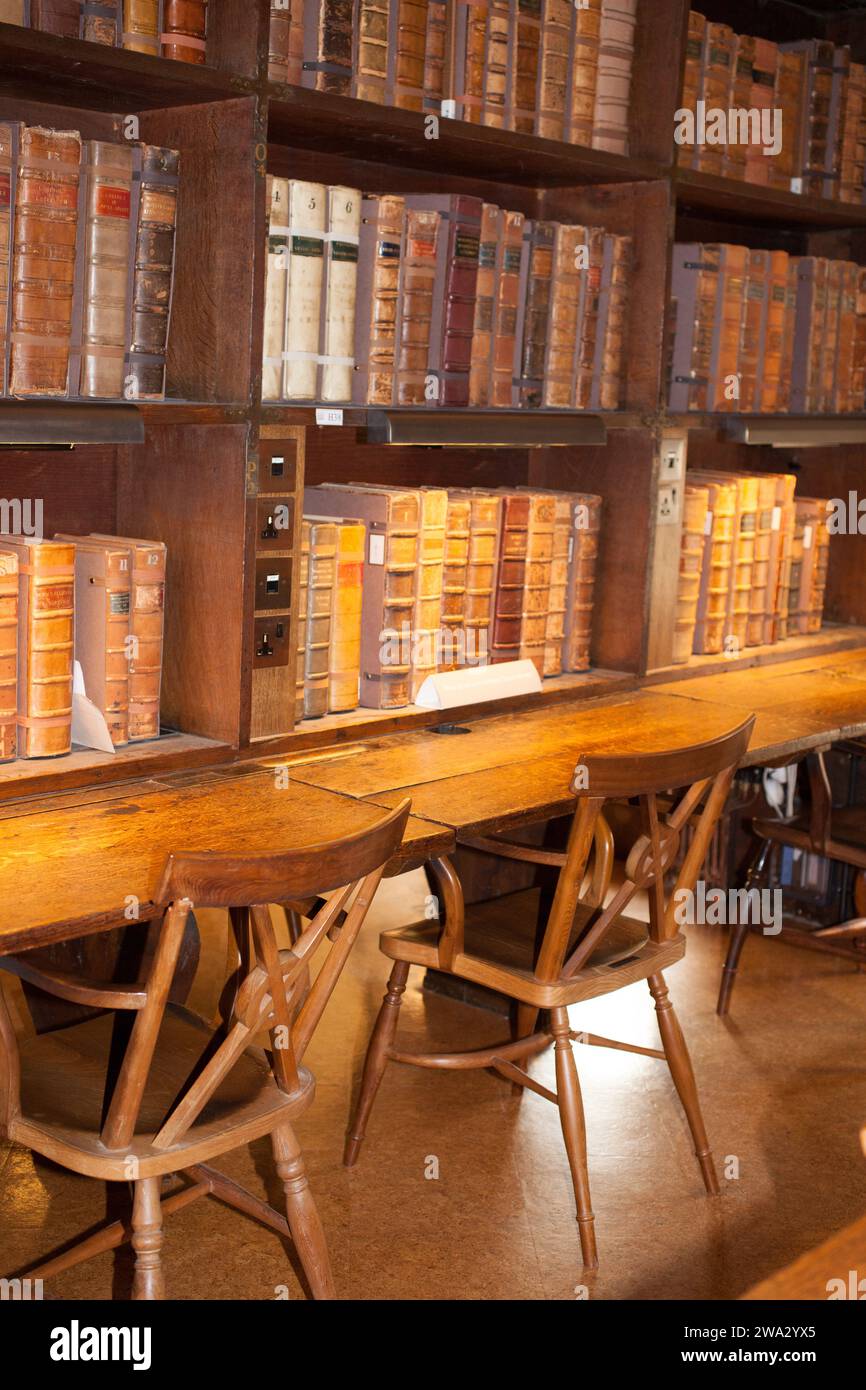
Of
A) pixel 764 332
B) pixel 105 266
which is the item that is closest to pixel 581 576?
pixel 764 332

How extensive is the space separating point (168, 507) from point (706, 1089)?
158 cm

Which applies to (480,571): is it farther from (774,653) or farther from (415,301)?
(774,653)

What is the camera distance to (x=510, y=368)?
9.66ft

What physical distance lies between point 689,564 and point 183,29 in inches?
66.1

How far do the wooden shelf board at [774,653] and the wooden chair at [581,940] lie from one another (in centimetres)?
78

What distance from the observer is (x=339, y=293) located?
2.56 metres

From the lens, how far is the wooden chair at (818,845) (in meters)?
3.31

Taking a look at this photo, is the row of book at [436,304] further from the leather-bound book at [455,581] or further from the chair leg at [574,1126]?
the chair leg at [574,1126]

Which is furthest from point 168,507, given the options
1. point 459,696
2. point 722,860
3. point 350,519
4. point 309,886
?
point 722,860

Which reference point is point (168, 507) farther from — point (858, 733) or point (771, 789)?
point (771, 789)

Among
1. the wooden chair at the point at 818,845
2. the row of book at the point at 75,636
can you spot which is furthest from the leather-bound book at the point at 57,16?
the wooden chair at the point at 818,845

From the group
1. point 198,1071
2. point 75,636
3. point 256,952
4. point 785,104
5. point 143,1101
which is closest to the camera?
point 256,952

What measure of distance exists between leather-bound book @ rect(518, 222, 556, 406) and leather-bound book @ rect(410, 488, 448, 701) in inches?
13.0

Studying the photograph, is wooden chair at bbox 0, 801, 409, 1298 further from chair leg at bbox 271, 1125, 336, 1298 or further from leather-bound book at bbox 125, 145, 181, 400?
leather-bound book at bbox 125, 145, 181, 400
